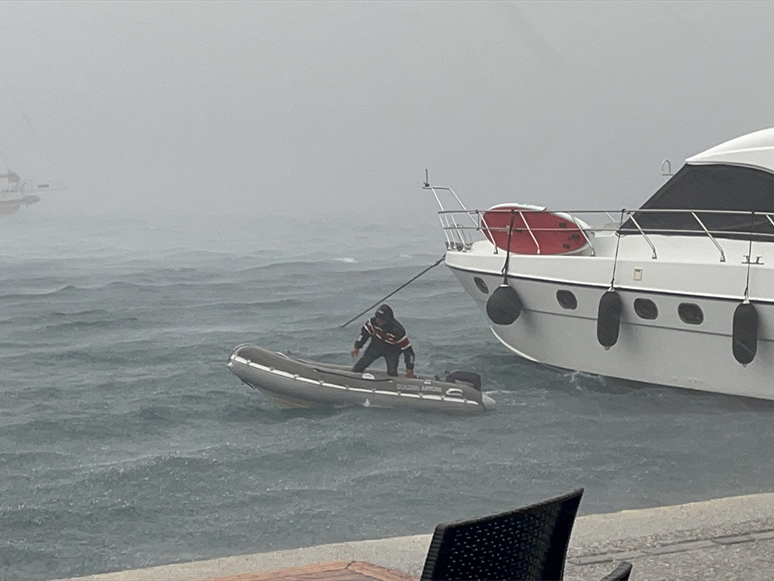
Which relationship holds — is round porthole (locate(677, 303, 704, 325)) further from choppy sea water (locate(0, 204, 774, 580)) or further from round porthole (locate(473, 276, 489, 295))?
round porthole (locate(473, 276, 489, 295))

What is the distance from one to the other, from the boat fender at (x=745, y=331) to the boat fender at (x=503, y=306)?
2474mm

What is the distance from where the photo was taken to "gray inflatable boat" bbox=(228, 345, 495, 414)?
953 cm

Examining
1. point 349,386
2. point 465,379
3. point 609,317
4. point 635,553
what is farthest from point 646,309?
point 635,553

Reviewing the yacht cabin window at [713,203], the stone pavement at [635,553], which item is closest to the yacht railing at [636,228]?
the yacht cabin window at [713,203]

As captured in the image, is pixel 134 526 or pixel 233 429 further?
pixel 233 429

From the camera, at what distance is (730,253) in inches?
370

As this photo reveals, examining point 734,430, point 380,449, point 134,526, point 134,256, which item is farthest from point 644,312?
point 134,256

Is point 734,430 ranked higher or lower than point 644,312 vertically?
lower

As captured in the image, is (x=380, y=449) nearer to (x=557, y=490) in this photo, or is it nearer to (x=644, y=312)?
(x=557, y=490)

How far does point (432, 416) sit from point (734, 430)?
279 cm

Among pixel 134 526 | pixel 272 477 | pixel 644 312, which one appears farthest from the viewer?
pixel 644 312

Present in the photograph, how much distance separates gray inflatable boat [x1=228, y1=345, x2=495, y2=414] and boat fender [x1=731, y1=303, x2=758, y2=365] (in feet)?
7.91

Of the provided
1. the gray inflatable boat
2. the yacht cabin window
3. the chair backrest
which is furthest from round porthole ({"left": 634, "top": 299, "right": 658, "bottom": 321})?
the chair backrest

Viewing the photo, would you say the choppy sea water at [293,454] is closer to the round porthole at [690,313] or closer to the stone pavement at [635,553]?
the round porthole at [690,313]
